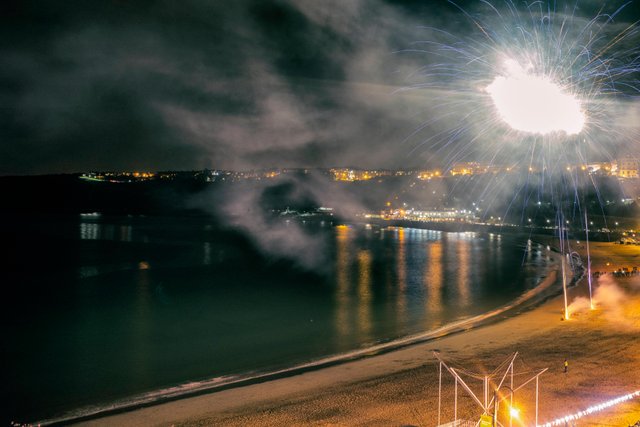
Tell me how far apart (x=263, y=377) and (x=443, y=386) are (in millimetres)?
3478

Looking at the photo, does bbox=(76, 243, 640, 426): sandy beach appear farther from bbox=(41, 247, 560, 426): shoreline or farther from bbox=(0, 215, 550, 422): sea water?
bbox=(0, 215, 550, 422): sea water

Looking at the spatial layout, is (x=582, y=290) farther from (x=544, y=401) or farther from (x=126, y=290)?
(x=126, y=290)

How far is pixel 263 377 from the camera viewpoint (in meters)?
9.50

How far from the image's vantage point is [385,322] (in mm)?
14688

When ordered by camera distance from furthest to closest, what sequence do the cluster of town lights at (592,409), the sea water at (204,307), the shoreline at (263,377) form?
the sea water at (204,307) → the shoreline at (263,377) → the cluster of town lights at (592,409)

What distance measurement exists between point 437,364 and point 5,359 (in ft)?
31.7

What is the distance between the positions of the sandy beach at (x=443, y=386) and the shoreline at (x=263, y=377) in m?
0.36

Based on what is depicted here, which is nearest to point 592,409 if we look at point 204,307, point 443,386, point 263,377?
point 443,386

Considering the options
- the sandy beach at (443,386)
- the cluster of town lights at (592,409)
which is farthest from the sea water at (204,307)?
the cluster of town lights at (592,409)

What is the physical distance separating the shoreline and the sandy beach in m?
0.36

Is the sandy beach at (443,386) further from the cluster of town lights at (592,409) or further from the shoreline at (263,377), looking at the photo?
the shoreline at (263,377)

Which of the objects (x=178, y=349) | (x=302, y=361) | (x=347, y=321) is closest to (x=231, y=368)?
(x=302, y=361)

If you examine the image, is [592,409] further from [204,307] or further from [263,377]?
[204,307]

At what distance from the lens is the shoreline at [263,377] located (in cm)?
800
